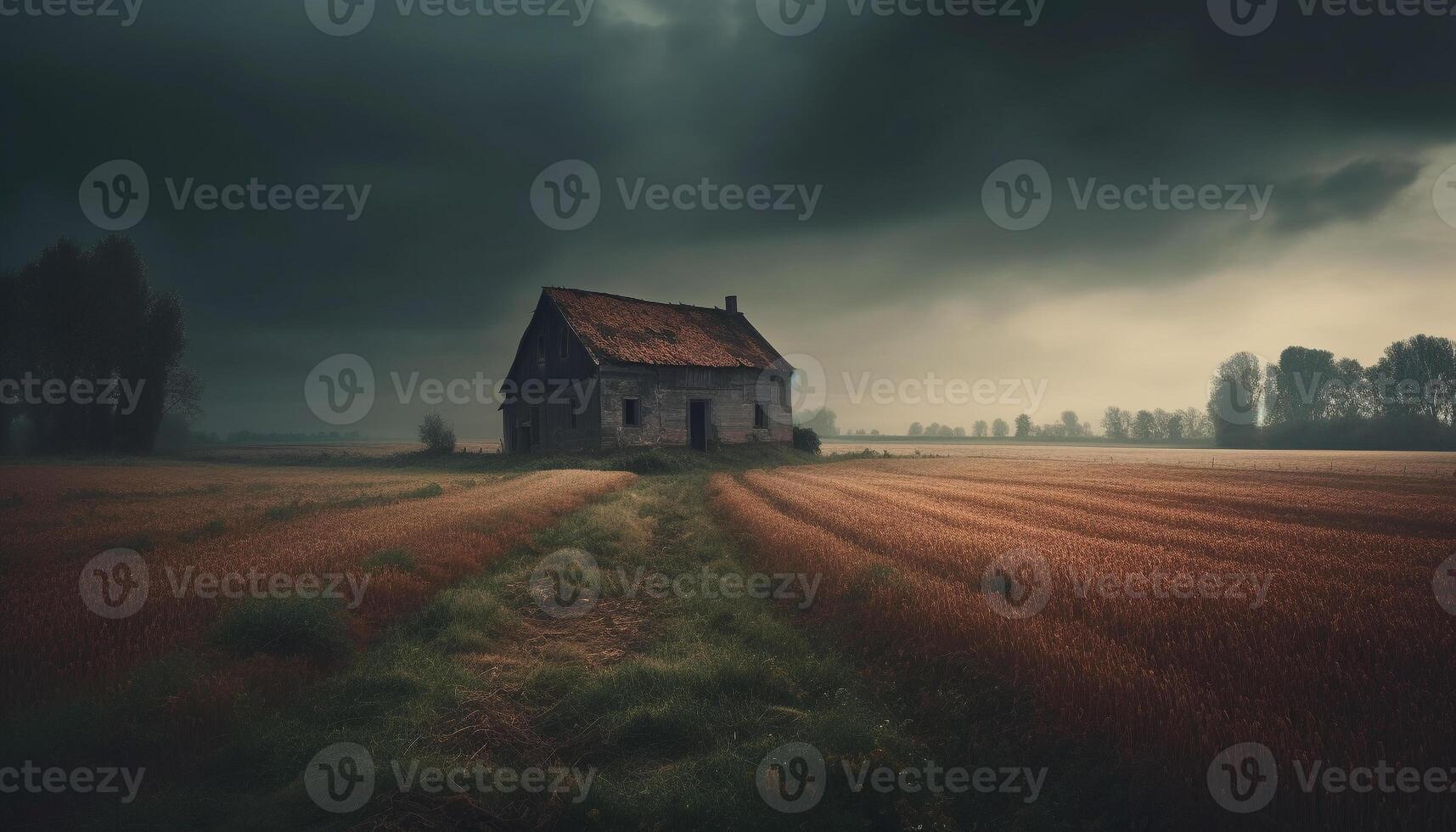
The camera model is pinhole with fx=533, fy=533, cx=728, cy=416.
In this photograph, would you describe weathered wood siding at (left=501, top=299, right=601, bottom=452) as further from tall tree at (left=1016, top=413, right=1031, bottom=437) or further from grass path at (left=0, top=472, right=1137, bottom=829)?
tall tree at (left=1016, top=413, right=1031, bottom=437)

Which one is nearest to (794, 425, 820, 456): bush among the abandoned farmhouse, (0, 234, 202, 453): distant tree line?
the abandoned farmhouse

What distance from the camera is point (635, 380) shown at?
109 feet

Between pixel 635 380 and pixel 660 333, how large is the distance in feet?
17.0

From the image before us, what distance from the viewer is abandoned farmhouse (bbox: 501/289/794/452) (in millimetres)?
32406

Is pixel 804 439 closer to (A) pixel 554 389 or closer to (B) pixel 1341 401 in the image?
(A) pixel 554 389

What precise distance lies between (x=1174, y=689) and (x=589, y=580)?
7.95 metres

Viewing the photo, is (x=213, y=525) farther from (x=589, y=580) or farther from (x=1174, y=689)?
(x=1174, y=689)

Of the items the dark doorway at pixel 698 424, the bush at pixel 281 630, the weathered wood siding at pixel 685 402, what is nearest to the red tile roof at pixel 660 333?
the weathered wood siding at pixel 685 402

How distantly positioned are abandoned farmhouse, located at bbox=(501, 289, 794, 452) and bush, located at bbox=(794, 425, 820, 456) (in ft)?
6.96

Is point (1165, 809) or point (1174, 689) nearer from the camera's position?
point (1165, 809)

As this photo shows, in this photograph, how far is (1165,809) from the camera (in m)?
3.15

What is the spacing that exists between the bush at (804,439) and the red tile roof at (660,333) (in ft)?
17.8

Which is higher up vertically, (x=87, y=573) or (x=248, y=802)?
(x=87, y=573)

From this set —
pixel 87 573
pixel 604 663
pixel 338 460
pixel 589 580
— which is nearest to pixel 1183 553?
pixel 604 663
